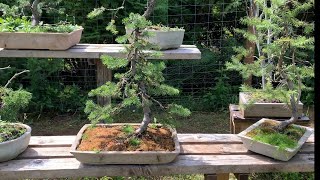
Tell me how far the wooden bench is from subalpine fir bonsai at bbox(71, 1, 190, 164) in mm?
40

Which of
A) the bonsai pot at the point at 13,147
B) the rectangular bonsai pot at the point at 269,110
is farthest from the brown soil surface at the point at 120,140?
the rectangular bonsai pot at the point at 269,110

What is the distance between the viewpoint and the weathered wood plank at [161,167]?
1.60 meters

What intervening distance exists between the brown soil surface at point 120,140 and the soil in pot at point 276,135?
1.29 ft

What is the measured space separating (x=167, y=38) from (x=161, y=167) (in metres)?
1.01

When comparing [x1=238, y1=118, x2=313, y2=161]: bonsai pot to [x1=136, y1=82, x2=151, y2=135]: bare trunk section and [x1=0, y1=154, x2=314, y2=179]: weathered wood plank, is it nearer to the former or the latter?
[x1=0, y1=154, x2=314, y2=179]: weathered wood plank

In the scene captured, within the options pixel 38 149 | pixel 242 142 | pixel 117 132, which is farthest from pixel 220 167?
pixel 38 149

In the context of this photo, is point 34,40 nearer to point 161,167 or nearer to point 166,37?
point 166,37

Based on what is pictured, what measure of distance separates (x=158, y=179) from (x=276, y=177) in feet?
2.68

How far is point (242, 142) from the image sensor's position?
1906 millimetres

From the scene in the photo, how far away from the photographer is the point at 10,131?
1718mm

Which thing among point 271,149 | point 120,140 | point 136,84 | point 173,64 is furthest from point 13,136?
point 173,64

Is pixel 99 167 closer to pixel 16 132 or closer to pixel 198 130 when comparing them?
pixel 16 132

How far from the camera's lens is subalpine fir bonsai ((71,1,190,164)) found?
5.22 ft

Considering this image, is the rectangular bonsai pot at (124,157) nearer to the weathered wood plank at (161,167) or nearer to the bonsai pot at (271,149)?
the weathered wood plank at (161,167)
